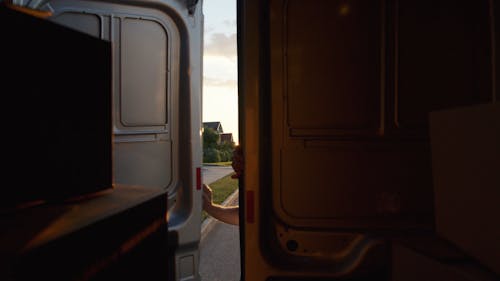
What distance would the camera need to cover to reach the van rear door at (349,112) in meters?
1.79

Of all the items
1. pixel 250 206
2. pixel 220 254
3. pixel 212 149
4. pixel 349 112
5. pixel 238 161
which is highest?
pixel 349 112

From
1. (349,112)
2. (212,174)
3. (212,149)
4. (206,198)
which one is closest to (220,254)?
(206,198)

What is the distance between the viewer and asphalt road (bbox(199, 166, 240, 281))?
13.8 ft

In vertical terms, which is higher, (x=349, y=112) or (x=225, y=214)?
(x=349, y=112)

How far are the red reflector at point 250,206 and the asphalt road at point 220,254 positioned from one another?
101 inches

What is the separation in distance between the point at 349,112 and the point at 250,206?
789 millimetres

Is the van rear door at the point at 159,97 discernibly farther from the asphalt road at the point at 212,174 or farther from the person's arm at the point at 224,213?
the asphalt road at the point at 212,174

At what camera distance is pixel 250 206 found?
1.85 m

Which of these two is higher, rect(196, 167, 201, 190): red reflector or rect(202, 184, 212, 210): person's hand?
rect(196, 167, 201, 190): red reflector

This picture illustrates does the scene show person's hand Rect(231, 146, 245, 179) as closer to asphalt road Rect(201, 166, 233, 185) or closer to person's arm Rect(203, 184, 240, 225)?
person's arm Rect(203, 184, 240, 225)

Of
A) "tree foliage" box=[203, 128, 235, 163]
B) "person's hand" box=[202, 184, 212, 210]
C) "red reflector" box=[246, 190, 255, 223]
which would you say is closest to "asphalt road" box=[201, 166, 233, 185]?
"tree foliage" box=[203, 128, 235, 163]

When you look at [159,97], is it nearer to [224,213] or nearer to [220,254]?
[224,213]

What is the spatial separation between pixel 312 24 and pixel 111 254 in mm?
1529

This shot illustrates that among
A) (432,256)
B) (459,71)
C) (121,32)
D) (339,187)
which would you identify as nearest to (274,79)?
(339,187)
